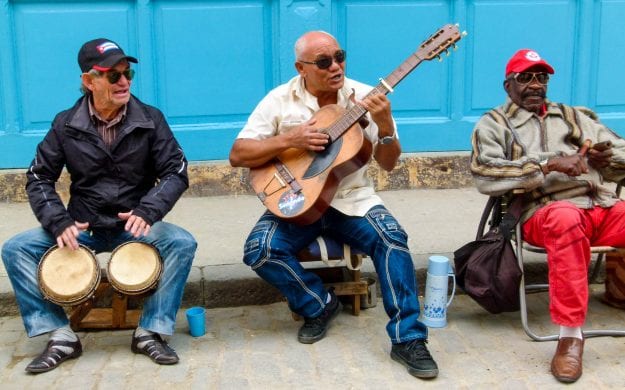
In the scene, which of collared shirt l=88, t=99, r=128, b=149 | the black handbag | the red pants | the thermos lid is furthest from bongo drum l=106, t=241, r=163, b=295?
the red pants

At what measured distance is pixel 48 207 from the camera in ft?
12.9

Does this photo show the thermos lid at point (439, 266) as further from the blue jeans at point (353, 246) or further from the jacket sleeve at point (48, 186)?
the jacket sleeve at point (48, 186)

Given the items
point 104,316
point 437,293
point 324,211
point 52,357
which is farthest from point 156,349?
point 437,293

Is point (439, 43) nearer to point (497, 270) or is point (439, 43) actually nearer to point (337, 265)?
point (497, 270)

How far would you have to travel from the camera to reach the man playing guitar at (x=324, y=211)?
3.88 m

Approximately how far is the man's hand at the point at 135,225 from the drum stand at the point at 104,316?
1.34 ft

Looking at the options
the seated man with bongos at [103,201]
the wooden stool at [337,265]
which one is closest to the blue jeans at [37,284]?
the seated man with bongos at [103,201]

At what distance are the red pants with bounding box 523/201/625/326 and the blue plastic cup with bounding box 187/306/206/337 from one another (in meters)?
1.62

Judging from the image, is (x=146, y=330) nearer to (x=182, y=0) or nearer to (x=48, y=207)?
(x=48, y=207)

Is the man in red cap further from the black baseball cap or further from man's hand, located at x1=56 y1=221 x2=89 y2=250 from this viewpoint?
man's hand, located at x1=56 y1=221 x2=89 y2=250

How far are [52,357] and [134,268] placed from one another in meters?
0.53

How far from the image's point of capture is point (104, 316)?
432 centimetres

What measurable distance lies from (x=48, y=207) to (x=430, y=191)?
3157 mm

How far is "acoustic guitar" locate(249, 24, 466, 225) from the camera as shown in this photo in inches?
152
